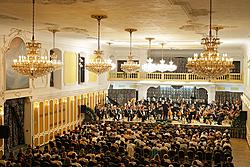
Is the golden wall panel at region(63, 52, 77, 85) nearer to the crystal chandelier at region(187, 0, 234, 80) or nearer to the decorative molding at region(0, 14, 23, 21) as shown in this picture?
the decorative molding at region(0, 14, 23, 21)

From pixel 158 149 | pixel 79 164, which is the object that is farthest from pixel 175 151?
pixel 79 164

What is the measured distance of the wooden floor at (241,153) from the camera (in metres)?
20.6

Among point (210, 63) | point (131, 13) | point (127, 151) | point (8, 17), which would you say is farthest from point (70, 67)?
point (210, 63)

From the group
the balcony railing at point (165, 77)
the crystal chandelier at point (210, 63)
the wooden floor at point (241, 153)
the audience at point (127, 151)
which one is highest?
the crystal chandelier at point (210, 63)

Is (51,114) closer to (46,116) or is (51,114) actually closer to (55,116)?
(55,116)

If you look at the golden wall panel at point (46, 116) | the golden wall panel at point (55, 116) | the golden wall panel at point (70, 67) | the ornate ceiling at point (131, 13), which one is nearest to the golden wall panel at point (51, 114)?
the golden wall panel at point (55, 116)

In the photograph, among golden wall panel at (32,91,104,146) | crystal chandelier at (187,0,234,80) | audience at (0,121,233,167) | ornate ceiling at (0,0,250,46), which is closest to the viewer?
ornate ceiling at (0,0,250,46)

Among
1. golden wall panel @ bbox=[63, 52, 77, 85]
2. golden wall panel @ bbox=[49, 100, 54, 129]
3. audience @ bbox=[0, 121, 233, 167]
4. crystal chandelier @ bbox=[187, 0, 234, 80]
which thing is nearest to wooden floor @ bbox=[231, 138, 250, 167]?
audience @ bbox=[0, 121, 233, 167]

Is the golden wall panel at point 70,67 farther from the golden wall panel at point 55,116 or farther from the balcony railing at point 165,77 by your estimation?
the balcony railing at point 165,77

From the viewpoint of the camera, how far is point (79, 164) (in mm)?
14117

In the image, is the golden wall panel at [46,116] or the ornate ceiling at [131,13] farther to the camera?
the golden wall panel at [46,116]

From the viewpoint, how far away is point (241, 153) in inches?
920

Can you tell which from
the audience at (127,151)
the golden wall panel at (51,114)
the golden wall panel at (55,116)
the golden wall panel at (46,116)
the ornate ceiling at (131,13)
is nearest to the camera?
the ornate ceiling at (131,13)

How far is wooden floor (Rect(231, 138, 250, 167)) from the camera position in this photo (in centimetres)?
2056
